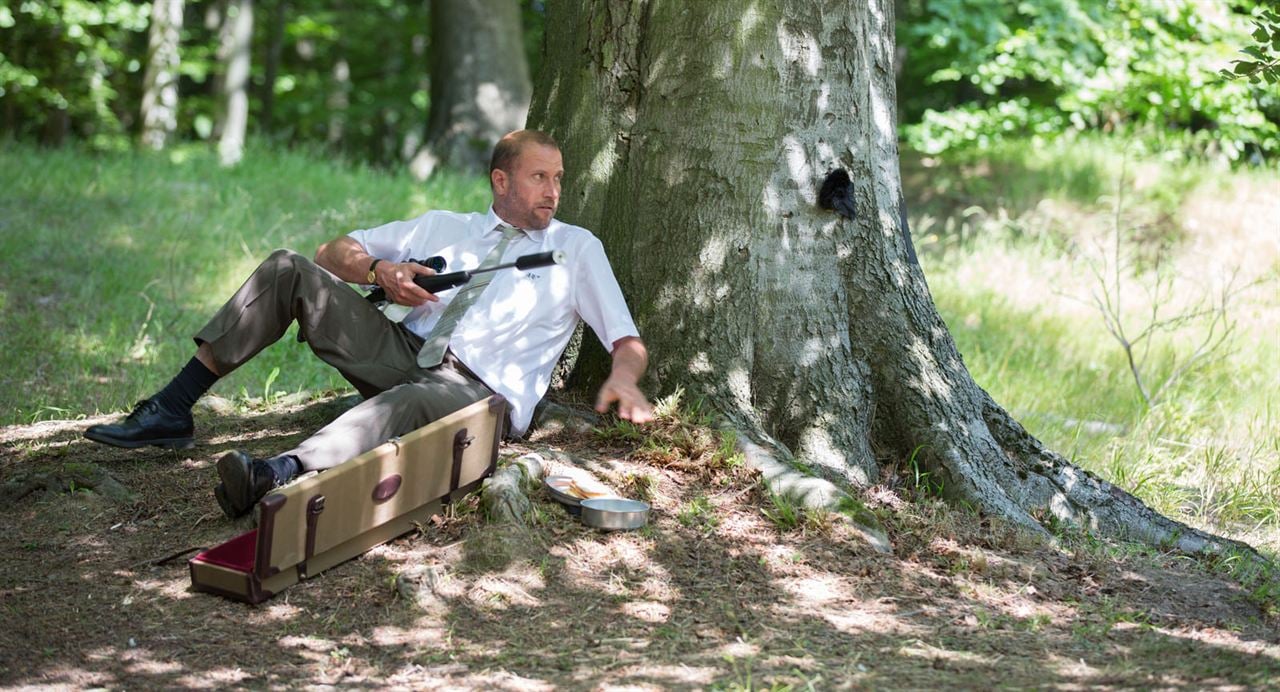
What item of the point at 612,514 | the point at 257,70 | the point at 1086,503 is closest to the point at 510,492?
the point at 612,514

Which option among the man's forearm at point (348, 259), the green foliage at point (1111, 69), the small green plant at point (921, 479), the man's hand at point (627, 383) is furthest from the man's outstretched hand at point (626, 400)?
the green foliage at point (1111, 69)

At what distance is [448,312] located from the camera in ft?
14.7

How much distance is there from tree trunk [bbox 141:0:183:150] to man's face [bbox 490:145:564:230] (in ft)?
39.3

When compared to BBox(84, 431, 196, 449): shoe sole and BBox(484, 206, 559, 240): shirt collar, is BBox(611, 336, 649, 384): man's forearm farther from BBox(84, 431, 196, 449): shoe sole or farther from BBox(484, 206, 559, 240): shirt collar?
BBox(84, 431, 196, 449): shoe sole

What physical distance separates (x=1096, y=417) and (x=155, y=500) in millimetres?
5150

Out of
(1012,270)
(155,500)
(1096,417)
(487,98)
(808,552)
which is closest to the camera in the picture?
(808,552)

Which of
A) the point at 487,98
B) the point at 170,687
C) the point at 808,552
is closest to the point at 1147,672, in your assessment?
the point at 808,552

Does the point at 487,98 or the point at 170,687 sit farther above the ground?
the point at 487,98

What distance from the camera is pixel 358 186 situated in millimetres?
10695

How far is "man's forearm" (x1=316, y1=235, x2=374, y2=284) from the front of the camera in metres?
4.51

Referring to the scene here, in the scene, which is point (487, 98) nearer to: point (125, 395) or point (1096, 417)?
point (125, 395)

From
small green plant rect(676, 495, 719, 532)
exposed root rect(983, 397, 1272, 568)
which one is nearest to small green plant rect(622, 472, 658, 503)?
small green plant rect(676, 495, 719, 532)

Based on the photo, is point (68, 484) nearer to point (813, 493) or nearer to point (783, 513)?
point (783, 513)

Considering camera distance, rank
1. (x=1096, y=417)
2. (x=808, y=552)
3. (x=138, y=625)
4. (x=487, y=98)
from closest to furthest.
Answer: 1. (x=138, y=625)
2. (x=808, y=552)
3. (x=1096, y=417)
4. (x=487, y=98)
